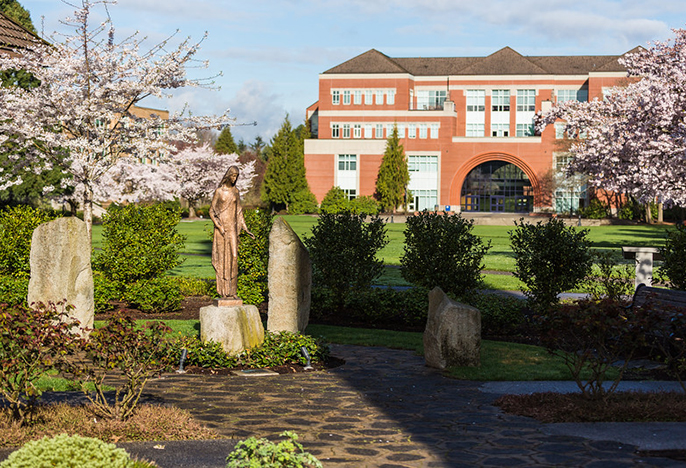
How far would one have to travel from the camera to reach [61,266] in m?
13.0

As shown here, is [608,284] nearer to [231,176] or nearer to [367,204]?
[231,176]

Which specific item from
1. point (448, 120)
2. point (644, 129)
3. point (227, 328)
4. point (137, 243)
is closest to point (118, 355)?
point (227, 328)

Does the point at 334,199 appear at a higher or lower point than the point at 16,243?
higher

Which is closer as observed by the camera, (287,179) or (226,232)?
(226,232)

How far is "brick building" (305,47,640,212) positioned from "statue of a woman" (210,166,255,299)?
228 ft

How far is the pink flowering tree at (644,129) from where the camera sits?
2555cm

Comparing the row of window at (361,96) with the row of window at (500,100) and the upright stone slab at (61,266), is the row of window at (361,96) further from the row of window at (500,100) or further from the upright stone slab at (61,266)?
the upright stone slab at (61,266)

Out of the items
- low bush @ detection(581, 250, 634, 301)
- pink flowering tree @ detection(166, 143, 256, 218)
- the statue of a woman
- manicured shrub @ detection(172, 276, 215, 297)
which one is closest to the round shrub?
the statue of a woman

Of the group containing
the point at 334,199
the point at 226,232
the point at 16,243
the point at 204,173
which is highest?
the point at 204,173

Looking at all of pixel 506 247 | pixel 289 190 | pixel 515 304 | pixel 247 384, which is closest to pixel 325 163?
pixel 289 190

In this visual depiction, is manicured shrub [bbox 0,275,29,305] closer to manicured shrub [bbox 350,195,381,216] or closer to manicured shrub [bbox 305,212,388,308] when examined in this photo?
manicured shrub [bbox 305,212,388,308]

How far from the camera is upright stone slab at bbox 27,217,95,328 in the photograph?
13.0 metres

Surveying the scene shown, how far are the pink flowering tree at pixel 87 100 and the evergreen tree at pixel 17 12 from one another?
65.8 feet

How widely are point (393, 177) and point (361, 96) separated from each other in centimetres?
1089
